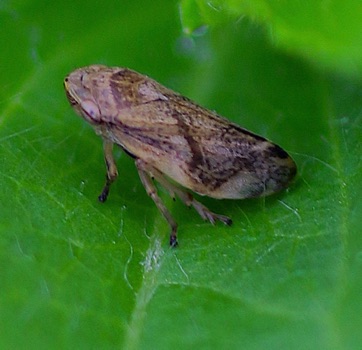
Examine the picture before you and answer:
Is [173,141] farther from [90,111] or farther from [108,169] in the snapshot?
[90,111]

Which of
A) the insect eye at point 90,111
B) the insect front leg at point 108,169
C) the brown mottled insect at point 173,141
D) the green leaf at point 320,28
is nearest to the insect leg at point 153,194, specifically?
the brown mottled insect at point 173,141

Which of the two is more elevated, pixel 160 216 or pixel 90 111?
pixel 90 111

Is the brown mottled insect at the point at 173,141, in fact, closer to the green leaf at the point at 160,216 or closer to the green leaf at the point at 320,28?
the green leaf at the point at 160,216

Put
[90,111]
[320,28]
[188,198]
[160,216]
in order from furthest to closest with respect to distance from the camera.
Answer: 1. [90,111]
2. [188,198]
3. [160,216]
4. [320,28]

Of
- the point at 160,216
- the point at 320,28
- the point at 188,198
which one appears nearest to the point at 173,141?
the point at 188,198

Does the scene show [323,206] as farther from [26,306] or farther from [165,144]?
[26,306]

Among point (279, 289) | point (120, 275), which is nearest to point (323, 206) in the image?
point (279, 289)
